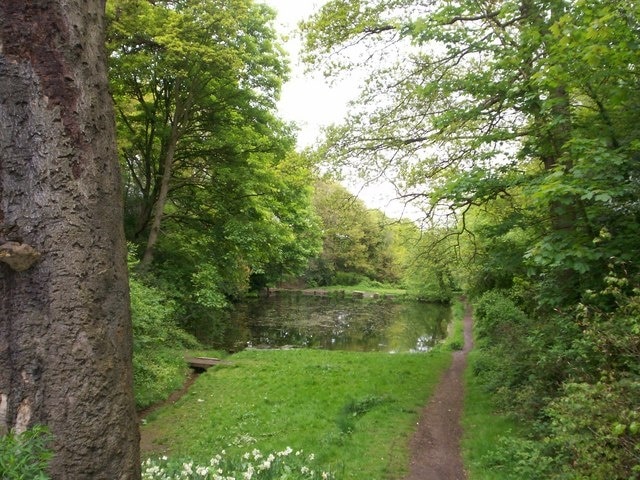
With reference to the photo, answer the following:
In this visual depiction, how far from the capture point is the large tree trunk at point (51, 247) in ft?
7.74

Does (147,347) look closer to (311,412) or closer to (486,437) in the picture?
(311,412)

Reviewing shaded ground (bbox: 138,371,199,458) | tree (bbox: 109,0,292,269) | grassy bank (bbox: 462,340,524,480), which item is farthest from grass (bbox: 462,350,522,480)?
tree (bbox: 109,0,292,269)

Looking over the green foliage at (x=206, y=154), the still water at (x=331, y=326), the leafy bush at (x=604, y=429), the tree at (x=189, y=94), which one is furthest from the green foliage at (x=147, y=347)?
the still water at (x=331, y=326)

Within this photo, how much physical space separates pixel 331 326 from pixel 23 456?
83.8 ft

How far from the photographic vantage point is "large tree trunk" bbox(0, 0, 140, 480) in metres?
2.36

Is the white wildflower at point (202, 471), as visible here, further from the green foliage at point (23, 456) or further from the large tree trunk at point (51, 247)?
the green foliage at point (23, 456)

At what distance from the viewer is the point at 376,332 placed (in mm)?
25891

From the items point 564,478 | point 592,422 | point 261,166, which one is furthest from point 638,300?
point 261,166

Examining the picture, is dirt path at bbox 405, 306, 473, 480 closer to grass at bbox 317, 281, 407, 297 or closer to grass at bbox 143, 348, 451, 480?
grass at bbox 143, 348, 451, 480

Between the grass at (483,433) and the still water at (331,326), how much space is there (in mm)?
12038

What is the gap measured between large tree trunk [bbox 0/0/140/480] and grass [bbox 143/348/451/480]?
122 inches

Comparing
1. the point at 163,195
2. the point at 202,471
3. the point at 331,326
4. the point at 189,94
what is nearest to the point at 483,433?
the point at 202,471

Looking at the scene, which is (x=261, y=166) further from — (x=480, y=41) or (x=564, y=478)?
(x=564, y=478)

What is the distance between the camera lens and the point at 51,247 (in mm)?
2396
